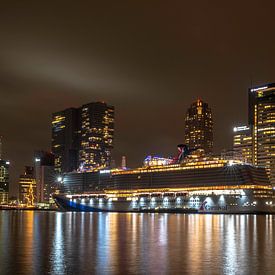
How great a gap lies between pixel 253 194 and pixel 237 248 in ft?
393

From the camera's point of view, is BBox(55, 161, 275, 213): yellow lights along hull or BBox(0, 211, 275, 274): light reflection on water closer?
BBox(0, 211, 275, 274): light reflection on water

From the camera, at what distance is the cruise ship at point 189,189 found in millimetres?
158875

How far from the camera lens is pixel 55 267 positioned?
3070 centimetres

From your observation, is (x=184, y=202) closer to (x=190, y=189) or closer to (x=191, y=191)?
(x=191, y=191)

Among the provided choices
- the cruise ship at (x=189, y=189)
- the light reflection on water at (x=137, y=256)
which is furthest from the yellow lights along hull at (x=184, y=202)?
the light reflection on water at (x=137, y=256)

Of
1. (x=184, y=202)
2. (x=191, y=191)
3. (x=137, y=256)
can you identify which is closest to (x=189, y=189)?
(x=191, y=191)

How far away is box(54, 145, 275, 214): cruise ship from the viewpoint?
15888 cm

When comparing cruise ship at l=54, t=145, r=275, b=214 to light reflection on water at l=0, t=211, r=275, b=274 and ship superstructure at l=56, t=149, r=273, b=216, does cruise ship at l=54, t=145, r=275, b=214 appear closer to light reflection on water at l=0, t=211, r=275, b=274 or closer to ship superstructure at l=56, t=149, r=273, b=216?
ship superstructure at l=56, t=149, r=273, b=216

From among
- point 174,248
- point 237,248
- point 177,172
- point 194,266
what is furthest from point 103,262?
point 177,172

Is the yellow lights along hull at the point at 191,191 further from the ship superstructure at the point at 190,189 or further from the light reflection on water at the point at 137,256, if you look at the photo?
the light reflection on water at the point at 137,256

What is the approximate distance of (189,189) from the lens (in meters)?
173

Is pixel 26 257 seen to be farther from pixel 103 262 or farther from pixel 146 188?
pixel 146 188

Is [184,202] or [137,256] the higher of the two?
[137,256]

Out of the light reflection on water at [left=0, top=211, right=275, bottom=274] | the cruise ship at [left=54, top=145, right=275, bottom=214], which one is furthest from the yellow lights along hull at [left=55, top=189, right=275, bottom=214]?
the light reflection on water at [left=0, top=211, right=275, bottom=274]
